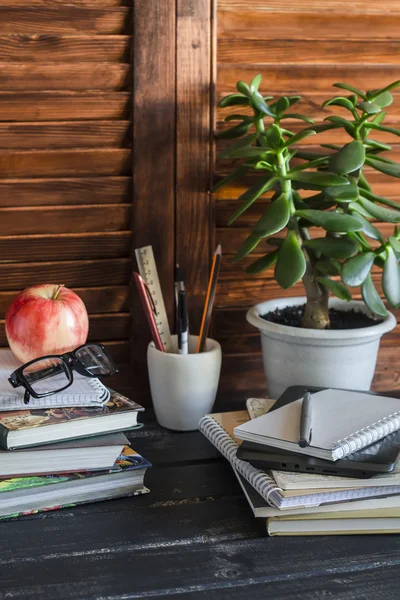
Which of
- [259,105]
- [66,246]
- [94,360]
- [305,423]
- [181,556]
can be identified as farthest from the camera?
[66,246]

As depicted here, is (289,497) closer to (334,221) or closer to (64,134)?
(334,221)

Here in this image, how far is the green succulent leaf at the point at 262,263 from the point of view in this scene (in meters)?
1.21

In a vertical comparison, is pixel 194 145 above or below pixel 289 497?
above

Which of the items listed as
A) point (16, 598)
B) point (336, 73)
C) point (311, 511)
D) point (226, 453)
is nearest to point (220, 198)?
point (336, 73)

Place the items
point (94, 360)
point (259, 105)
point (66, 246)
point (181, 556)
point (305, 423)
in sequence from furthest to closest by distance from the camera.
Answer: point (66, 246)
point (259, 105)
point (94, 360)
point (305, 423)
point (181, 556)

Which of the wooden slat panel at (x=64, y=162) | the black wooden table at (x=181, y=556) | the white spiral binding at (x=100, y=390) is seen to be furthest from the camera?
the wooden slat panel at (x=64, y=162)

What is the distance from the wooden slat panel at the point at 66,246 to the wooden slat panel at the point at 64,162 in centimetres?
10

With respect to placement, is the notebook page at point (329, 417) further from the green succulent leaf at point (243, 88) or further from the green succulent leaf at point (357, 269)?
the green succulent leaf at point (243, 88)

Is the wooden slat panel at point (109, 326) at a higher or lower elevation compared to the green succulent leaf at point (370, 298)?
lower

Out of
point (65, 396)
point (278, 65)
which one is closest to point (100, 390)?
point (65, 396)

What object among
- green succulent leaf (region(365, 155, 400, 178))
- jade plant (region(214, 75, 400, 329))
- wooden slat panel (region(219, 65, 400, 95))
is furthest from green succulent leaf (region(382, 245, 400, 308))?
wooden slat panel (region(219, 65, 400, 95))

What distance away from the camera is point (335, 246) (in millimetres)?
1121

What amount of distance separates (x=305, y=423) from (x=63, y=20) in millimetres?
694

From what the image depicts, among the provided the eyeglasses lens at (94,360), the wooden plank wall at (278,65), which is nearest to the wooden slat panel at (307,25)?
the wooden plank wall at (278,65)
